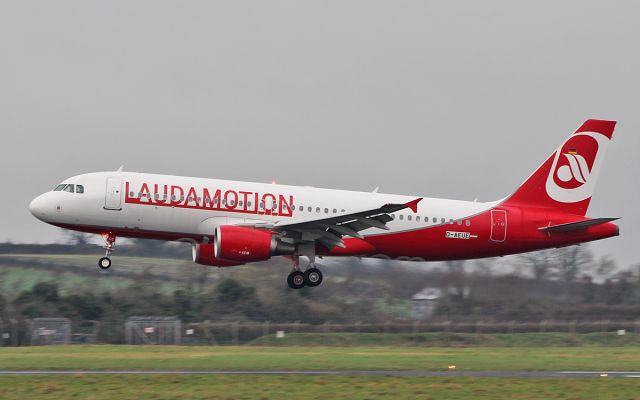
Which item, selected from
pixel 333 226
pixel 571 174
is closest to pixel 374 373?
pixel 333 226

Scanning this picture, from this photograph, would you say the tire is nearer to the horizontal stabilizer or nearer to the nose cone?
the horizontal stabilizer

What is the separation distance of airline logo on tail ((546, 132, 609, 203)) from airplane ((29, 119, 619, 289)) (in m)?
0.06

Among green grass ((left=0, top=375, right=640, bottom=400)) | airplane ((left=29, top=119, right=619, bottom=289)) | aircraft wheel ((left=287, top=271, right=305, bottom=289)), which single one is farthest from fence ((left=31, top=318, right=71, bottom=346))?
green grass ((left=0, top=375, right=640, bottom=400))

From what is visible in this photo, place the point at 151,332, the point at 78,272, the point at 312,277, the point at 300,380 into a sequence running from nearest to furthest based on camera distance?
the point at 300,380
the point at 312,277
the point at 151,332
the point at 78,272

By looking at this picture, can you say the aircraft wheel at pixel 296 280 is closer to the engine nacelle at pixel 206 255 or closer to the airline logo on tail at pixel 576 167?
the engine nacelle at pixel 206 255

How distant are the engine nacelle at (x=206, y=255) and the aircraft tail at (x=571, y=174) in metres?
12.4

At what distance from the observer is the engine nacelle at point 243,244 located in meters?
40.9

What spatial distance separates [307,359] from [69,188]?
456 inches

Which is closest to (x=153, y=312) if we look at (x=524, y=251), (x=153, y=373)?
(x=524, y=251)

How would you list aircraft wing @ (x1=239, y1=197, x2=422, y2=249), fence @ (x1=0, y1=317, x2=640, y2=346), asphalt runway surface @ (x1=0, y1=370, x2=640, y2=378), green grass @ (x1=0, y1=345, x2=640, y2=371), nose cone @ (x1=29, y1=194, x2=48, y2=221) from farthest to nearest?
fence @ (x1=0, y1=317, x2=640, y2=346) < nose cone @ (x1=29, y1=194, x2=48, y2=221) < aircraft wing @ (x1=239, y1=197, x2=422, y2=249) < green grass @ (x1=0, y1=345, x2=640, y2=371) < asphalt runway surface @ (x1=0, y1=370, x2=640, y2=378)

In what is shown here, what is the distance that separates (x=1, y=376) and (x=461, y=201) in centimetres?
2096

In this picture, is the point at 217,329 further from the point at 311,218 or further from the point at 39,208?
the point at 39,208

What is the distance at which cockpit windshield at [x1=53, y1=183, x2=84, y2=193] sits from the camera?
41.9 meters

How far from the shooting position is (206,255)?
143 ft
